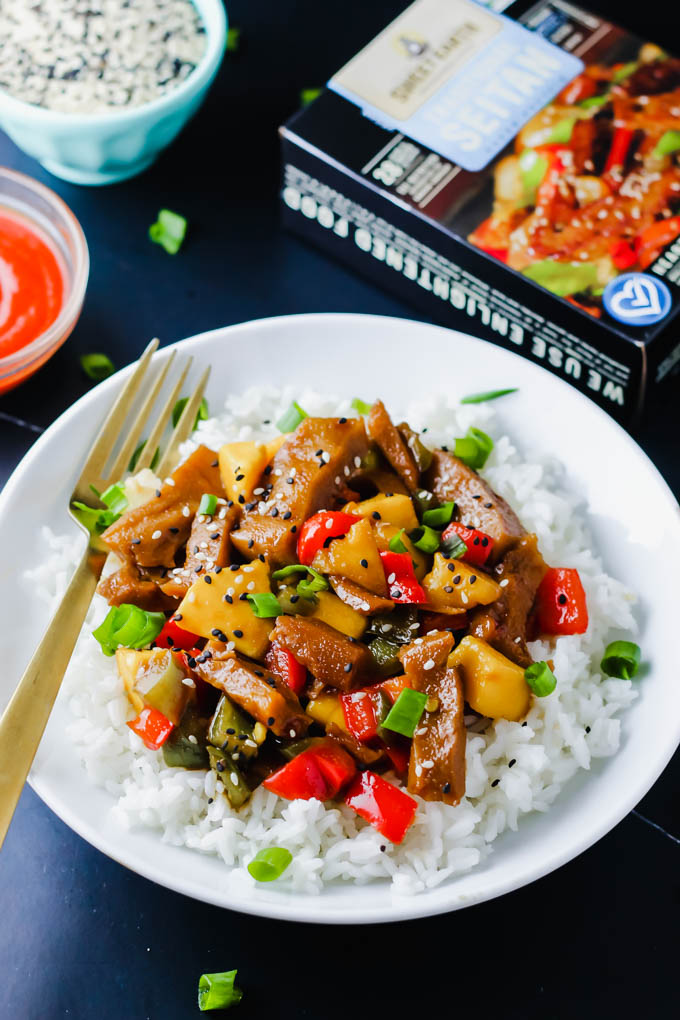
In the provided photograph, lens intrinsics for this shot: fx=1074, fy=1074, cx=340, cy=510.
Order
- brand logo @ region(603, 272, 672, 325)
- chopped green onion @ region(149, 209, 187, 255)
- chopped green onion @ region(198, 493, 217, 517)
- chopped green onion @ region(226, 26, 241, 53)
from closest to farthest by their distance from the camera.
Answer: chopped green onion @ region(198, 493, 217, 517), brand logo @ region(603, 272, 672, 325), chopped green onion @ region(149, 209, 187, 255), chopped green onion @ region(226, 26, 241, 53)

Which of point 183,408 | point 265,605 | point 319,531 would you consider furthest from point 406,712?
point 183,408

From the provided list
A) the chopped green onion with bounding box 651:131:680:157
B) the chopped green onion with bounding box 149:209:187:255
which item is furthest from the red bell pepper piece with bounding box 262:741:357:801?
the chopped green onion with bounding box 651:131:680:157

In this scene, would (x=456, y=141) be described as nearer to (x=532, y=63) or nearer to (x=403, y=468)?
(x=532, y=63)

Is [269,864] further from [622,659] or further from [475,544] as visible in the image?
[622,659]

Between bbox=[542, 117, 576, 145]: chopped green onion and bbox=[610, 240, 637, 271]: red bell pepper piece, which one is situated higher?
bbox=[542, 117, 576, 145]: chopped green onion

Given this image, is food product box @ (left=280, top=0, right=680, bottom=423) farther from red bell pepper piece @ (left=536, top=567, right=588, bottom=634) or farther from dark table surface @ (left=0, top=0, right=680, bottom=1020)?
dark table surface @ (left=0, top=0, right=680, bottom=1020)

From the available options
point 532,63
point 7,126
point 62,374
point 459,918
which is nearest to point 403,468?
point 459,918

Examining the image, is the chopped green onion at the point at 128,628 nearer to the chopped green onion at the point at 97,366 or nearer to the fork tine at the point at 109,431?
the fork tine at the point at 109,431
